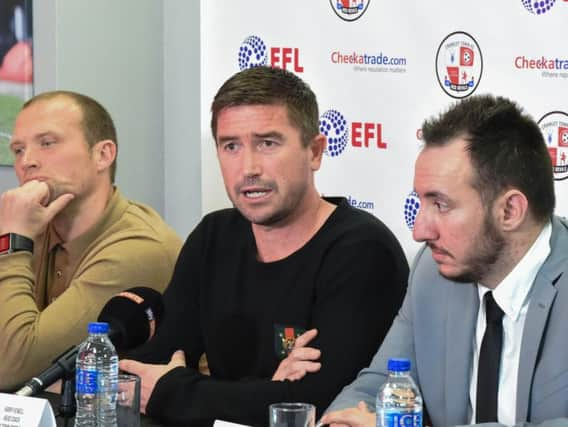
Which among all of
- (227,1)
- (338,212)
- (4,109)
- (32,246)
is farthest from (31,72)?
(338,212)

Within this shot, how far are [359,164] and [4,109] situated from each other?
1.74m

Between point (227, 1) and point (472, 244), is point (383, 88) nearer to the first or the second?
point (227, 1)

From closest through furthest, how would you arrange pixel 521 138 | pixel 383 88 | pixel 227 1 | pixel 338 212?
1. pixel 521 138
2. pixel 338 212
3. pixel 383 88
4. pixel 227 1

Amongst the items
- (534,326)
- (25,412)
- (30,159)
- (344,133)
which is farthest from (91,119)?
(534,326)

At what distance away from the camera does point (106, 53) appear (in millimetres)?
4480

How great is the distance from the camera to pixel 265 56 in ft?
13.1

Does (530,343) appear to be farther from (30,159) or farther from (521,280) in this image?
(30,159)

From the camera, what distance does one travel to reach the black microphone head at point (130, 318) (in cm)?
224

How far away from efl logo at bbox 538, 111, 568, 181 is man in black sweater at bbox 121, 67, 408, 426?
978 mm

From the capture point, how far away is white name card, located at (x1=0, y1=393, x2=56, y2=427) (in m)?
1.90

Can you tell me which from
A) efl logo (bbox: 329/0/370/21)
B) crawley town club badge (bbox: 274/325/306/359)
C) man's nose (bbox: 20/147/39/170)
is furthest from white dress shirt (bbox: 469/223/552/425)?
efl logo (bbox: 329/0/370/21)

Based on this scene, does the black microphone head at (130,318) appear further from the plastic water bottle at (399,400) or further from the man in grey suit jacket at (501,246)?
the plastic water bottle at (399,400)

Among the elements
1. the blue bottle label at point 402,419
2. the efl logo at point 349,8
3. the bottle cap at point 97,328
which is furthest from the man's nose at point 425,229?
the efl logo at point 349,8

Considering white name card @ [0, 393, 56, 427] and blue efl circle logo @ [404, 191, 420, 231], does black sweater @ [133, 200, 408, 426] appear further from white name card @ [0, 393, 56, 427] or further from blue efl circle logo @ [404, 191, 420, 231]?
blue efl circle logo @ [404, 191, 420, 231]
